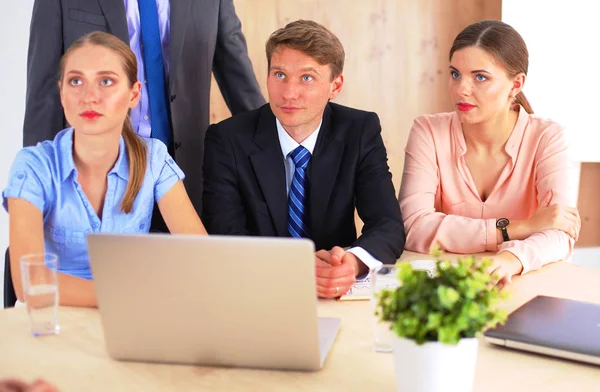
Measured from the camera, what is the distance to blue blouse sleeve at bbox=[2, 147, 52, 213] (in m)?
1.68

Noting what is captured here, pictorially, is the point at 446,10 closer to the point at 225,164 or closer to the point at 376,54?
the point at 376,54

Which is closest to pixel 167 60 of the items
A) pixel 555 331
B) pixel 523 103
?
pixel 523 103

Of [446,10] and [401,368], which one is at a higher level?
[446,10]

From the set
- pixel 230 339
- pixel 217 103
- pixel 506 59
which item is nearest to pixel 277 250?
pixel 230 339

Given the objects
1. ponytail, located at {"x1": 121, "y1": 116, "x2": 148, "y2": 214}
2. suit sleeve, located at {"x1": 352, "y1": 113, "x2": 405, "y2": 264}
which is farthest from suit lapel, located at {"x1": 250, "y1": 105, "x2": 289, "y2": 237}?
ponytail, located at {"x1": 121, "y1": 116, "x2": 148, "y2": 214}

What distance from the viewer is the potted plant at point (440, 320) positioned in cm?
93

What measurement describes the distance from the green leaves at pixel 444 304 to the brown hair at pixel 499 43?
1.34 meters

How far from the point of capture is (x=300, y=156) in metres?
2.12

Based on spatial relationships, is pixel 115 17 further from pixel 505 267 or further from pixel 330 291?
pixel 505 267

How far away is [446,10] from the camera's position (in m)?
4.28

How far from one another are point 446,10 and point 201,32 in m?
2.26

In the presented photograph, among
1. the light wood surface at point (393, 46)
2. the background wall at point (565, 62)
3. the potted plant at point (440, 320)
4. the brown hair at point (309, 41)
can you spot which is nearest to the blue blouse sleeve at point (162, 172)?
the brown hair at point (309, 41)

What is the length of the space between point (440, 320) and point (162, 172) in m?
1.14

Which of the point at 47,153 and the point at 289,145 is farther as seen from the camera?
the point at 289,145
